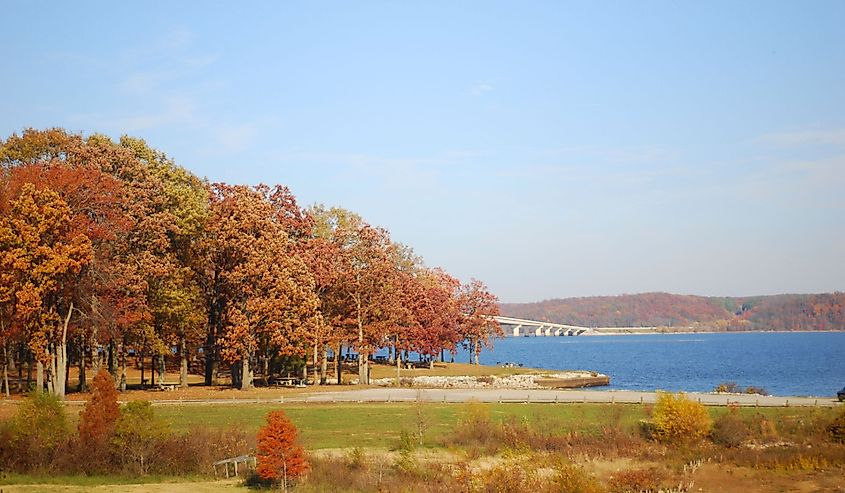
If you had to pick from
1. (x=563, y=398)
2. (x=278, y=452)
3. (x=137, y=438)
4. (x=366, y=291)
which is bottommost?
(x=563, y=398)

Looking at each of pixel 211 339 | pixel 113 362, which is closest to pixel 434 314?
pixel 211 339

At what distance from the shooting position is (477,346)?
116 meters

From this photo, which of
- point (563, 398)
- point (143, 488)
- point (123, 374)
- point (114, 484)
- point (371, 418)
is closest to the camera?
point (143, 488)

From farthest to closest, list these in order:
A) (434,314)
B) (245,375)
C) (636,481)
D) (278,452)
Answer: (434,314), (245,375), (636,481), (278,452)

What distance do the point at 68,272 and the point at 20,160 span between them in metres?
14.9

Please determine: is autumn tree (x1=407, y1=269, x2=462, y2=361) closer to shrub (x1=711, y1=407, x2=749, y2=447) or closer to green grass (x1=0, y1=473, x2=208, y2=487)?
shrub (x1=711, y1=407, x2=749, y2=447)

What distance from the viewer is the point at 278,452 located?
83.1 ft

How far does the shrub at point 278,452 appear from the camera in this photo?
25.3 metres

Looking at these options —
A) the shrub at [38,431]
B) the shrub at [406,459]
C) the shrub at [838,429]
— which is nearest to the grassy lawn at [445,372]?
the shrub at [838,429]

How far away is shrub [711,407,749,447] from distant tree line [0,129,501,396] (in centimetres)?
3329

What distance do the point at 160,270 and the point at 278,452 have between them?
32.2 metres

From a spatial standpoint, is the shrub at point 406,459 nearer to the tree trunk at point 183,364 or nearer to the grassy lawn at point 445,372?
the tree trunk at point 183,364

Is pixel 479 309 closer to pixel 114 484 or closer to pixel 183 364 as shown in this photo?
pixel 183 364

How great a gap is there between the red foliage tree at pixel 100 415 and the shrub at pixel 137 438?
37 cm
